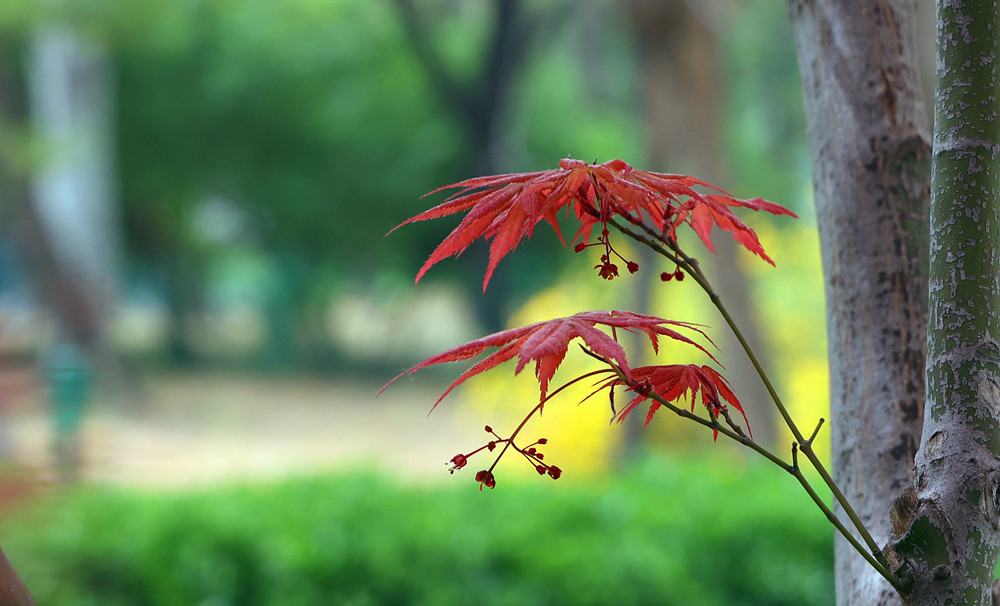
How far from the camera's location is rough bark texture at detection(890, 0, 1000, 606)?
0.72m

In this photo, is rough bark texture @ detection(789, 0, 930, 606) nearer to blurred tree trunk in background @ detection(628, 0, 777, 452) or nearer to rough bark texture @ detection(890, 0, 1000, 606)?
rough bark texture @ detection(890, 0, 1000, 606)

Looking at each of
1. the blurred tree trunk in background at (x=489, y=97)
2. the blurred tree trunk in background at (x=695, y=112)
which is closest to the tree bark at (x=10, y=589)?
the blurred tree trunk in background at (x=695, y=112)

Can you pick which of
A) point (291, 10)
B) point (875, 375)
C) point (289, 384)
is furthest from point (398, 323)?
point (875, 375)

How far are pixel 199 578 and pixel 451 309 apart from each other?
11.4 m

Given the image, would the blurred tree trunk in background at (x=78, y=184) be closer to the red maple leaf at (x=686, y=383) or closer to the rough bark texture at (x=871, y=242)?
the rough bark texture at (x=871, y=242)

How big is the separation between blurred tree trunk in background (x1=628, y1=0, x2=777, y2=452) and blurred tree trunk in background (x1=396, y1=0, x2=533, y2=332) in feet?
15.1

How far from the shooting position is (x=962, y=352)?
74 centimetres

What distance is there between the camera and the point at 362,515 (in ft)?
8.57

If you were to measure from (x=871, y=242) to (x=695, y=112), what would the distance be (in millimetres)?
3830

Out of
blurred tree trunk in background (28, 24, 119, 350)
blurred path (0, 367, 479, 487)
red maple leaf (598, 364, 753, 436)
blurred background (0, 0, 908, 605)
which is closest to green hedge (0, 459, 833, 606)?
blurred background (0, 0, 908, 605)

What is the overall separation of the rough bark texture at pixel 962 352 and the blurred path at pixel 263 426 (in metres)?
5.74

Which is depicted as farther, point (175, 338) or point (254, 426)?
point (175, 338)

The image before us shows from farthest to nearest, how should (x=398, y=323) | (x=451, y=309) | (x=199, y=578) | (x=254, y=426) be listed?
(x=451, y=309) → (x=398, y=323) → (x=254, y=426) → (x=199, y=578)

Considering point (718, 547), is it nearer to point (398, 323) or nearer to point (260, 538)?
point (260, 538)
